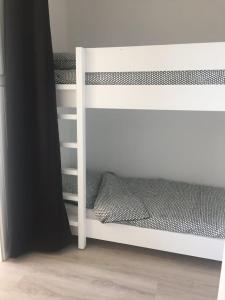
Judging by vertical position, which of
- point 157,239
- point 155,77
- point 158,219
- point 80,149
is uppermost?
point 155,77

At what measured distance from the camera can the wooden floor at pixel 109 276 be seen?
5.55 feet

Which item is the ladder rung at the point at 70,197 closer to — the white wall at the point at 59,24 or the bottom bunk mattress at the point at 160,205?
the bottom bunk mattress at the point at 160,205

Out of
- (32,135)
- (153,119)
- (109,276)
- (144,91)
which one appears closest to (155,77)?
(144,91)

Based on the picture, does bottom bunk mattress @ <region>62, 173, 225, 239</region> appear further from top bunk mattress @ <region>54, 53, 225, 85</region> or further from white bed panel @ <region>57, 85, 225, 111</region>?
top bunk mattress @ <region>54, 53, 225, 85</region>

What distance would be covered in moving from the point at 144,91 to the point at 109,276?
1226 millimetres

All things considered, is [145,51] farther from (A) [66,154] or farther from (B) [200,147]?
(A) [66,154]

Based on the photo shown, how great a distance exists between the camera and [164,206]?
2127 mm

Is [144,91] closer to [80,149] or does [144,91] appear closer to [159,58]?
[159,58]

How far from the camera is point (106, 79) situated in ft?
6.04

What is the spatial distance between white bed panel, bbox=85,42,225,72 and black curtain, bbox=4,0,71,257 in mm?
350

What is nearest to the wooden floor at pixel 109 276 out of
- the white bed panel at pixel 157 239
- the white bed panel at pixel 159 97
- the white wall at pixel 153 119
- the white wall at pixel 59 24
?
the white bed panel at pixel 157 239

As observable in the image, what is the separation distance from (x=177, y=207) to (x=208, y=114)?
38.5 inches

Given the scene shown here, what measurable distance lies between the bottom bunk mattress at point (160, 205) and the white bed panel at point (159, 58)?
0.98 metres

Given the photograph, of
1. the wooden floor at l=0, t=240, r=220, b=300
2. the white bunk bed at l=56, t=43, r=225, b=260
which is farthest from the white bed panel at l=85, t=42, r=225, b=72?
the wooden floor at l=0, t=240, r=220, b=300
